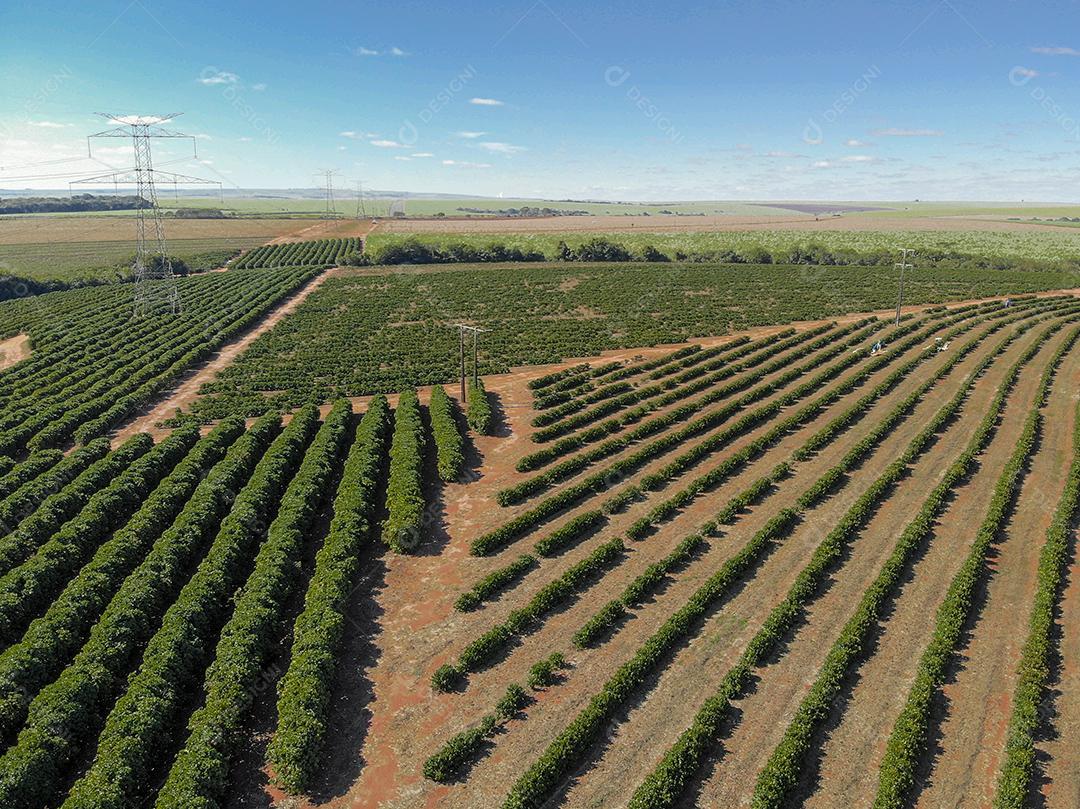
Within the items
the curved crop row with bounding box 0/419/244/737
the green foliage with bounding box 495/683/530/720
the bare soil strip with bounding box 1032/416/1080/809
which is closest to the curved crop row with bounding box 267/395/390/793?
the green foliage with bounding box 495/683/530/720

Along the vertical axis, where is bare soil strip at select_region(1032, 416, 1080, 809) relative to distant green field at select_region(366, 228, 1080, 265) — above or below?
below

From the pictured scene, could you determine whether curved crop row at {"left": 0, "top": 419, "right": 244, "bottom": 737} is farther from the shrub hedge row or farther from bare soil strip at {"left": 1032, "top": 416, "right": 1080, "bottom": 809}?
bare soil strip at {"left": 1032, "top": 416, "right": 1080, "bottom": 809}

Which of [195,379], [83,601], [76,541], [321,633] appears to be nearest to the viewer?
[321,633]

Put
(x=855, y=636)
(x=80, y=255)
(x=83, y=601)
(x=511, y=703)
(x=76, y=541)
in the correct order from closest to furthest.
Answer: (x=511, y=703) → (x=855, y=636) → (x=83, y=601) → (x=76, y=541) → (x=80, y=255)

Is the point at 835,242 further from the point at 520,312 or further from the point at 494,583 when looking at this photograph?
the point at 494,583

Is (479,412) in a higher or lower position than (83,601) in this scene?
higher

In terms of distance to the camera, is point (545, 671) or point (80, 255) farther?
point (80, 255)

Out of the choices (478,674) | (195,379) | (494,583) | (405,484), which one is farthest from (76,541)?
(195,379)
